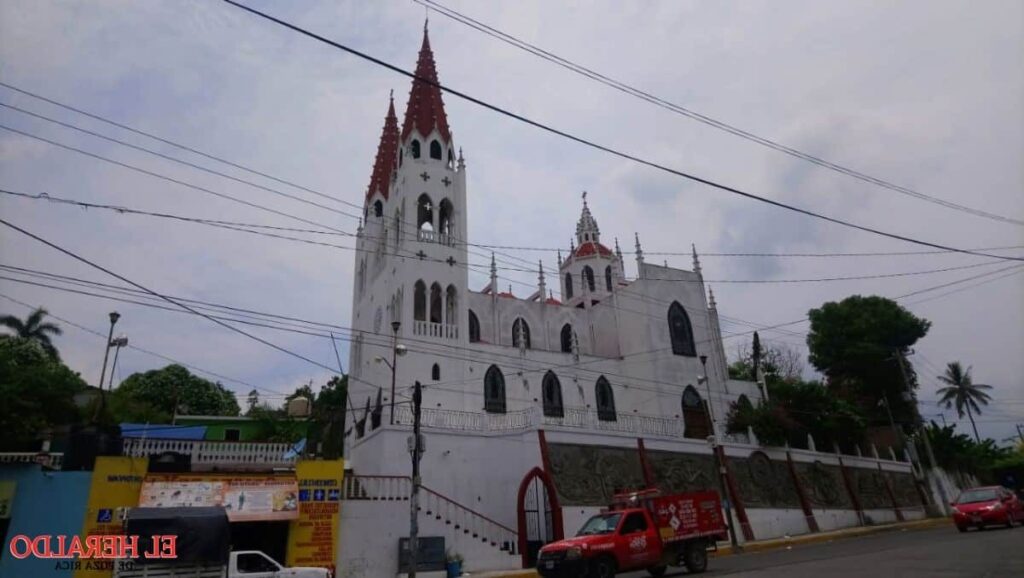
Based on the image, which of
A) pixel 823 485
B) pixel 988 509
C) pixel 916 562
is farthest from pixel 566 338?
pixel 916 562

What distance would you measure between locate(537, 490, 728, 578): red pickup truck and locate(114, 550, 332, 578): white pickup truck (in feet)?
17.8

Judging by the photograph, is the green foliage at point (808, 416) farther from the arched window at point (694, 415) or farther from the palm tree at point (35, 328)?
the palm tree at point (35, 328)

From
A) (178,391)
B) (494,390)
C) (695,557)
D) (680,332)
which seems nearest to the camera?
(695,557)

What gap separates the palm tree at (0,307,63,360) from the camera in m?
38.4

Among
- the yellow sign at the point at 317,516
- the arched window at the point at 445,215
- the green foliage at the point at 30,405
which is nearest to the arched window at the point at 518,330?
the arched window at the point at 445,215

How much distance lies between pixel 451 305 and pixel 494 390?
4723 mm

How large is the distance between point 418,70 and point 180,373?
30460mm

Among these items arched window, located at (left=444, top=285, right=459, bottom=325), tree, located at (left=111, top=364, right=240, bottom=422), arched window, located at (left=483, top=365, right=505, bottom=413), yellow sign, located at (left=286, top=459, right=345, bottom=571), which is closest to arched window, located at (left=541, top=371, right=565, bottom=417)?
arched window, located at (left=483, top=365, right=505, bottom=413)

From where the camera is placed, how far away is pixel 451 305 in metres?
29.8

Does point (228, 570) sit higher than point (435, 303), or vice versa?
point (435, 303)

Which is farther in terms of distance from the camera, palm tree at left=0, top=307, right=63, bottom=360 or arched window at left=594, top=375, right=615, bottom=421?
palm tree at left=0, top=307, right=63, bottom=360

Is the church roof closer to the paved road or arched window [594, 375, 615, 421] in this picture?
arched window [594, 375, 615, 421]

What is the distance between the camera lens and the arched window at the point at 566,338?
3619 cm

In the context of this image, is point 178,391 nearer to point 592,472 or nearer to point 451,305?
point 451,305
